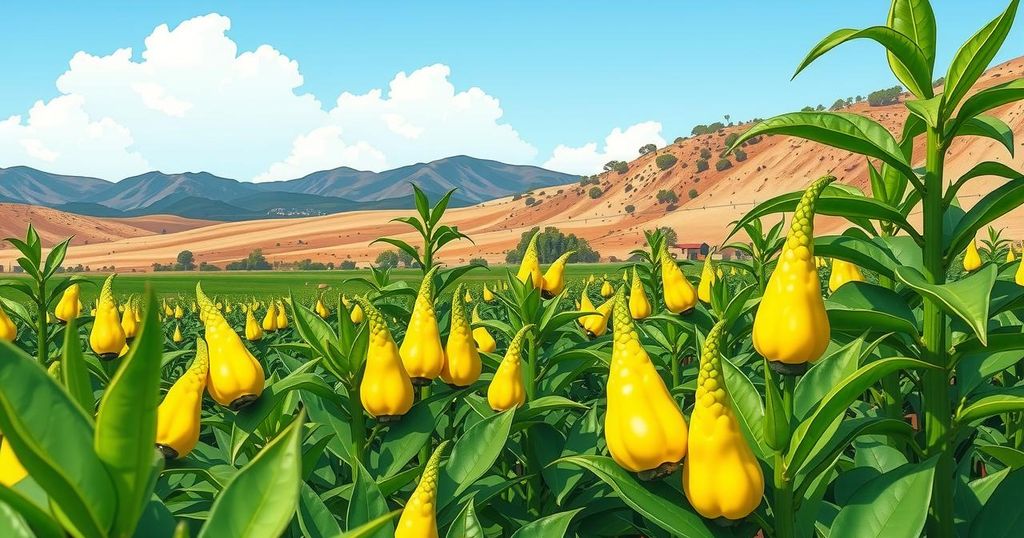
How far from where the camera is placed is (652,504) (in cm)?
147

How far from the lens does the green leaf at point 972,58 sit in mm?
1807

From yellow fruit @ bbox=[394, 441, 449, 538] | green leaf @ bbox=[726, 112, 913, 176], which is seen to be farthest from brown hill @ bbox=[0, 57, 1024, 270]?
yellow fruit @ bbox=[394, 441, 449, 538]

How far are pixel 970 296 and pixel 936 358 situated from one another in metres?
0.49

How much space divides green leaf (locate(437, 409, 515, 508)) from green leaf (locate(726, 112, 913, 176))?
1.02 metres

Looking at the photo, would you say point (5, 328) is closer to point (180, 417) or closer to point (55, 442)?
point (180, 417)

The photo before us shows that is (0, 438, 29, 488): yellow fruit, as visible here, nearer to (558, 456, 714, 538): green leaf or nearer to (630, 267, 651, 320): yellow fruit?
(558, 456, 714, 538): green leaf

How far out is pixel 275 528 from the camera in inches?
30.6

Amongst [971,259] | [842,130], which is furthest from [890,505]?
[971,259]

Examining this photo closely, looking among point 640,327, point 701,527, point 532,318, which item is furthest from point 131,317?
point 701,527

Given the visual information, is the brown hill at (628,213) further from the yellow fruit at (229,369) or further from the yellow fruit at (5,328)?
the yellow fruit at (229,369)

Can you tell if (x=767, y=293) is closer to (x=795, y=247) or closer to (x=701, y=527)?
(x=795, y=247)

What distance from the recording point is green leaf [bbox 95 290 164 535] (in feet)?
2.29

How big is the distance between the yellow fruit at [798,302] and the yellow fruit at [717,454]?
26 cm

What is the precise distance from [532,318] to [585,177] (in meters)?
174
